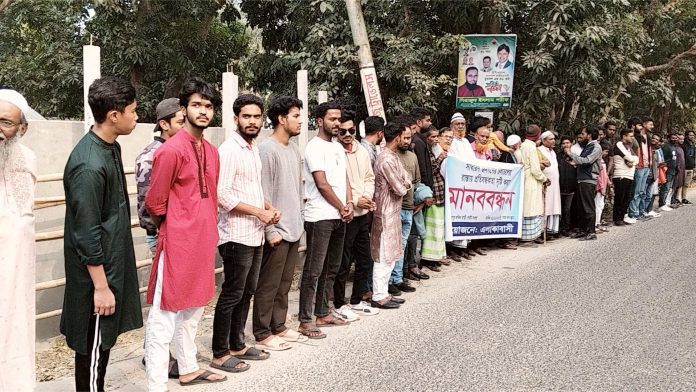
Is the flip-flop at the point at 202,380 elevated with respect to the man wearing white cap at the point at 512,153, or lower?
lower

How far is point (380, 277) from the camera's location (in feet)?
20.2

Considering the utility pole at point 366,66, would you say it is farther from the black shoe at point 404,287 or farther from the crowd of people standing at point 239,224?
the black shoe at point 404,287

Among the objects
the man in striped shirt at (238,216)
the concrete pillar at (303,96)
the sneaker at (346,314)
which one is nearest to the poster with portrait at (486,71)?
the concrete pillar at (303,96)

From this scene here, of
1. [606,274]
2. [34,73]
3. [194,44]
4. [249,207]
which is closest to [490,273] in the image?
[606,274]

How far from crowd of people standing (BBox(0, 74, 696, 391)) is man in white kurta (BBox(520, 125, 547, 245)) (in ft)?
5.84

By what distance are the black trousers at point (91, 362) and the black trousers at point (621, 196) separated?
10.5m

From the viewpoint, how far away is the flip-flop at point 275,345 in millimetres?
4879

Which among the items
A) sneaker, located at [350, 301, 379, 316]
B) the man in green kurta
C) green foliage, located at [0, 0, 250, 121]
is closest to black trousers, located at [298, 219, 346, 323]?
sneaker, located at [350, 301, 379, 316]

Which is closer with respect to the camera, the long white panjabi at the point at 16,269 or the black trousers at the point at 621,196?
the long white panjabi at the point at 16,269

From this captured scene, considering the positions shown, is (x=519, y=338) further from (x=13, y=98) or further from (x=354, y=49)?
(x=354, y=49)

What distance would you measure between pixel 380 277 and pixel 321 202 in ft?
4.03

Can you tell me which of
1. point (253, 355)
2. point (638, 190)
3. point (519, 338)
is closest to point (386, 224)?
point (519, 338)

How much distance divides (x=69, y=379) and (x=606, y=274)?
571cm

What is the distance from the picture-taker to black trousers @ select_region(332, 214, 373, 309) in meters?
5.87
